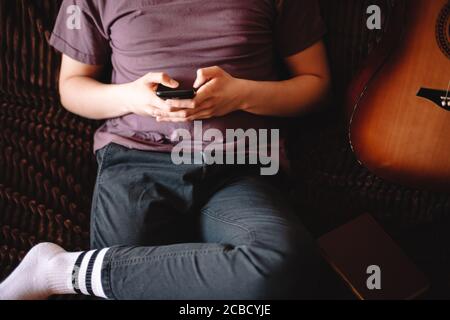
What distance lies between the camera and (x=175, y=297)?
0.76 m

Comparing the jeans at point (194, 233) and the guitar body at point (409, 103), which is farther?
the guitar body at point (409, 103)

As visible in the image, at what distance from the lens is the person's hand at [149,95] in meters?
0.81

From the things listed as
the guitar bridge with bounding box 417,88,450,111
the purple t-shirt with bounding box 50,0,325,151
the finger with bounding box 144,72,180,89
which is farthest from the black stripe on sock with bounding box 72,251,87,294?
the guitar bridge with bounding box 417,88,450,111

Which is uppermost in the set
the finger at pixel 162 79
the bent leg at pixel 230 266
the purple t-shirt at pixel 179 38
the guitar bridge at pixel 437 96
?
the purple t-shirt at pixel 179 38

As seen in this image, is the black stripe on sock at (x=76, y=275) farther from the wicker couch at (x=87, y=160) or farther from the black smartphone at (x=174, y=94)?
the black smartphone at (x=174, y=94)

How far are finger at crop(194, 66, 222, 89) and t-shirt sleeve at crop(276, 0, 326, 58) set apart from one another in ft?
0.63

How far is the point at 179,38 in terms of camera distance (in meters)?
0.90

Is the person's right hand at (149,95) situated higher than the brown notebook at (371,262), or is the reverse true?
the person's right hand at (149,95)

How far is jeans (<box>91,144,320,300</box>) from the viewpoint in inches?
Answer: 29.7

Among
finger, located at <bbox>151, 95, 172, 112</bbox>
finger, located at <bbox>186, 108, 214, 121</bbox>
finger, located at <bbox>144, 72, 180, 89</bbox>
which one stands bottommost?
finger, located at <bbox>186, 108, 214, 121</bbox>

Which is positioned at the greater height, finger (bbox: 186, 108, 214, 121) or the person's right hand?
the person's right hand

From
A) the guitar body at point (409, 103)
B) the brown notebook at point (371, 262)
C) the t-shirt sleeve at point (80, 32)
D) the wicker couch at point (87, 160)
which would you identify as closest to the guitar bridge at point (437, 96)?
the guitar body at point (409, 103)

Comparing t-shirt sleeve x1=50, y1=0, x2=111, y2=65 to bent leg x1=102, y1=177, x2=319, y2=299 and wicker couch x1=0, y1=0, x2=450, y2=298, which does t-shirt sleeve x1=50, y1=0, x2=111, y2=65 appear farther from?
bent leg x1=102, y1=177, x2=319, y2=299

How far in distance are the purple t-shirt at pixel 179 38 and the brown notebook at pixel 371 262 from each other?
0.31 m
